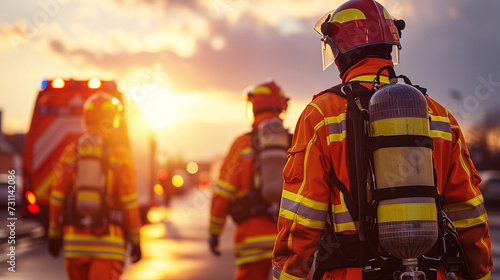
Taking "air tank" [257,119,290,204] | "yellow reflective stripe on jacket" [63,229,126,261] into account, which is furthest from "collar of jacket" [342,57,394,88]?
"yellow reflective stripe on jacket" [63,229,126,261]

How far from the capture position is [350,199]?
110 inches

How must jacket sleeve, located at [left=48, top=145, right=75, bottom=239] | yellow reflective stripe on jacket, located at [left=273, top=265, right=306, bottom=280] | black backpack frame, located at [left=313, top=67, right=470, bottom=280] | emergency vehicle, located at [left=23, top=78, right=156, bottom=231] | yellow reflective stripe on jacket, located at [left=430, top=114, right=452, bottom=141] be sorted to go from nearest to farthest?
black backpack frame, located at [left=313, top=67, right=470, bottom=280], yellow reflective stripe on jacket, located at [left=273, top=265, right=306, bottom=280], yellow reflective stripe on jacket, located at [left=430, top=114, right=452, bottom=141], jacket sleeve, located at [left=48, top=145, right=75, bottom=239], emergency vehicle, located at [left=23, top=78, right=156, bottom=231]

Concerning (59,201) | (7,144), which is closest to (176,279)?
(59,201)

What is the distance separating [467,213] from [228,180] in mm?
2710

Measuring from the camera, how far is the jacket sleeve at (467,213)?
307 cm

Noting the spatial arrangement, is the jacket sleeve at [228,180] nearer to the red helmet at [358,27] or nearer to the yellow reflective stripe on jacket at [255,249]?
the yellow reflective stripe on jacket at [255,249]

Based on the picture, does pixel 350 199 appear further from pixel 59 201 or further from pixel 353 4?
pixel 59 201

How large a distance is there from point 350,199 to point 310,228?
21 centimetres

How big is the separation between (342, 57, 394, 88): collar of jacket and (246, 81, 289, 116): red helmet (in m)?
2.73

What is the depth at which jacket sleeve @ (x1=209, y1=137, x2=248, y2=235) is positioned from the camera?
550 centimetres

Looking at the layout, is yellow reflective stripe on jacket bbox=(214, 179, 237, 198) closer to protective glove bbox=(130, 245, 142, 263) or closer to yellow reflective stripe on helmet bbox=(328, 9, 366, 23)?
protective glove bbox=(130, 245, 142, 263)

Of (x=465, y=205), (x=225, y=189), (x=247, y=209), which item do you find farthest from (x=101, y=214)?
(x=465, y=205)

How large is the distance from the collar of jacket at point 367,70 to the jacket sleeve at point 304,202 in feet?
0.98

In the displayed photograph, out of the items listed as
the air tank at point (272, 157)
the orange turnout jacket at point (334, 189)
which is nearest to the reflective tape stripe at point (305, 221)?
the orange turnout jacket at point (334, 189)
